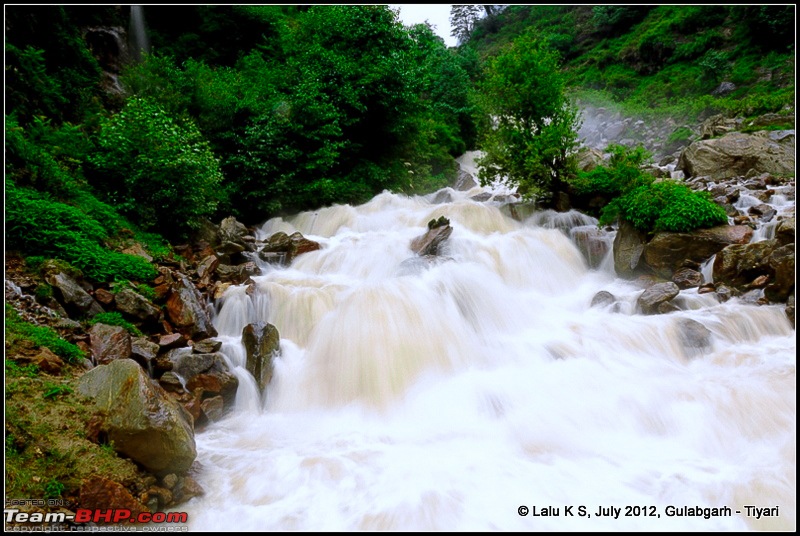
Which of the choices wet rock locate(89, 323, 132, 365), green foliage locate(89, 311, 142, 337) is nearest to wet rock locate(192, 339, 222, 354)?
green foliage locate(89, 311, 142, 337)

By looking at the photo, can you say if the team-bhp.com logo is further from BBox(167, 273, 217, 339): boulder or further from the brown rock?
BBox(167, 273, 217, 339): boulder

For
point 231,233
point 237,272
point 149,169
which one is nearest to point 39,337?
point 237,272

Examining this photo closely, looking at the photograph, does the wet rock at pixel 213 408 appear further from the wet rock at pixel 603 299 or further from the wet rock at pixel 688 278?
the wet rock at pixel 688 278

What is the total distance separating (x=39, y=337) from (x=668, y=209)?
11575 millimetres

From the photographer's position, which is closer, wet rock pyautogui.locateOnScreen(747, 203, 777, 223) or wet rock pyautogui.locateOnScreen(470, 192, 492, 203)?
wet rock pyautogui.locateOnScreen(747, 203, 777, 223)

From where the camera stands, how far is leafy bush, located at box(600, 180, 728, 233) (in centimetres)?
935

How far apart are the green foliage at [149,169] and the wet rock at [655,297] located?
9930 mm

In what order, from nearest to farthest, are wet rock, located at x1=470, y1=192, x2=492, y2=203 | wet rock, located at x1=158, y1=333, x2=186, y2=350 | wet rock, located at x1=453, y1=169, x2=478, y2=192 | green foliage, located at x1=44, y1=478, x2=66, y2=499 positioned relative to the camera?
green foliage, located at x1=44, y1=478, x2=66, y2=499 → wet rock, located at x1=158, y1=333, x2=186, y2=350 → wet rock, located at x1=470, y1=192, x2=492, y2=203 → wet rock, located at x1=453, y1=169, x2=478, y2=192

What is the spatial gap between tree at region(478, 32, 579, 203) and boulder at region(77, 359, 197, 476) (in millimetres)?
10756

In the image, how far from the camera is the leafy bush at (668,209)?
935 centimetres

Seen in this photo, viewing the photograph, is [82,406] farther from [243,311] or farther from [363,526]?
[243,311]

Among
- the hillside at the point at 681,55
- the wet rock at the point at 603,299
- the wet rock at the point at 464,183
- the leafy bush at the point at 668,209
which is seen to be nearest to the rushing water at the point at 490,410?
the wet rock at the point at 603,299

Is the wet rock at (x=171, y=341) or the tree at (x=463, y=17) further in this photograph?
the tree at (x=463, y=17)

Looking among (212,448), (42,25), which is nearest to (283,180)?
(42,25)
